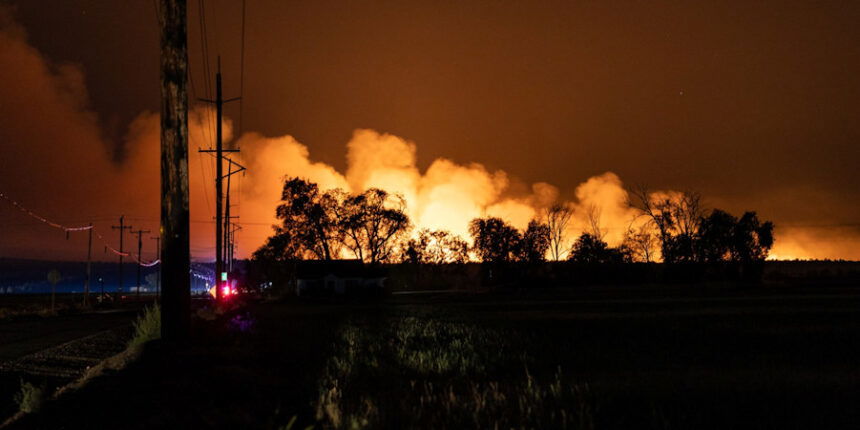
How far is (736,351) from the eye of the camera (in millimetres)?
14766

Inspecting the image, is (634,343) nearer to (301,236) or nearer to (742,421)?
(742,421)

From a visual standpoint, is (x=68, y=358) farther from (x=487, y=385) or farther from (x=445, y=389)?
(x=445, y=389)

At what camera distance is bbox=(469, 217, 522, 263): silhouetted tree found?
378ft

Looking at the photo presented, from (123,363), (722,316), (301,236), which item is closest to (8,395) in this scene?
(123,363)

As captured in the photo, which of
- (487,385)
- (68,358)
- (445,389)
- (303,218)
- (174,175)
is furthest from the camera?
(303,218)

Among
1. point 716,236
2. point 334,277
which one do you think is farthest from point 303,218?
point 716,236

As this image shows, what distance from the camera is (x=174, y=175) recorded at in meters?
12.6

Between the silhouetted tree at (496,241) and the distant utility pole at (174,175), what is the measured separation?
102590 mm

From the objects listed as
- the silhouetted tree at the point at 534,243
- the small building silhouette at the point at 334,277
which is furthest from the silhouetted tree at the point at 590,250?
the small building silhouette at the point at 334,277

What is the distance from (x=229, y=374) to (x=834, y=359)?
1162 centimetres

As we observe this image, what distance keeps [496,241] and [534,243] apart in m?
6.65

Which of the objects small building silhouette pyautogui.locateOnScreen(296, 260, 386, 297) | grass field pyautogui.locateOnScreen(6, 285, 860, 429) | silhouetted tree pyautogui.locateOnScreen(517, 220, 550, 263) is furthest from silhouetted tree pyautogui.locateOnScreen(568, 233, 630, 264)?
grass field pyautogui.locateOnScreen(6, 285, 860, 429)

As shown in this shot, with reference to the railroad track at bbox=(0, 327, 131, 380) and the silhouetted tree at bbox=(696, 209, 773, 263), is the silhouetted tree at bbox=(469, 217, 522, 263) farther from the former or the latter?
the railroad track at bbox=(0, 327, 131, 380)

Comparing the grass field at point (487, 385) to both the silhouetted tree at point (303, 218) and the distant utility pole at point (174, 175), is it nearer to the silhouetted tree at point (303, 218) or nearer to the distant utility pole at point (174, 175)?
the distant utility pole at point (174, 175)
